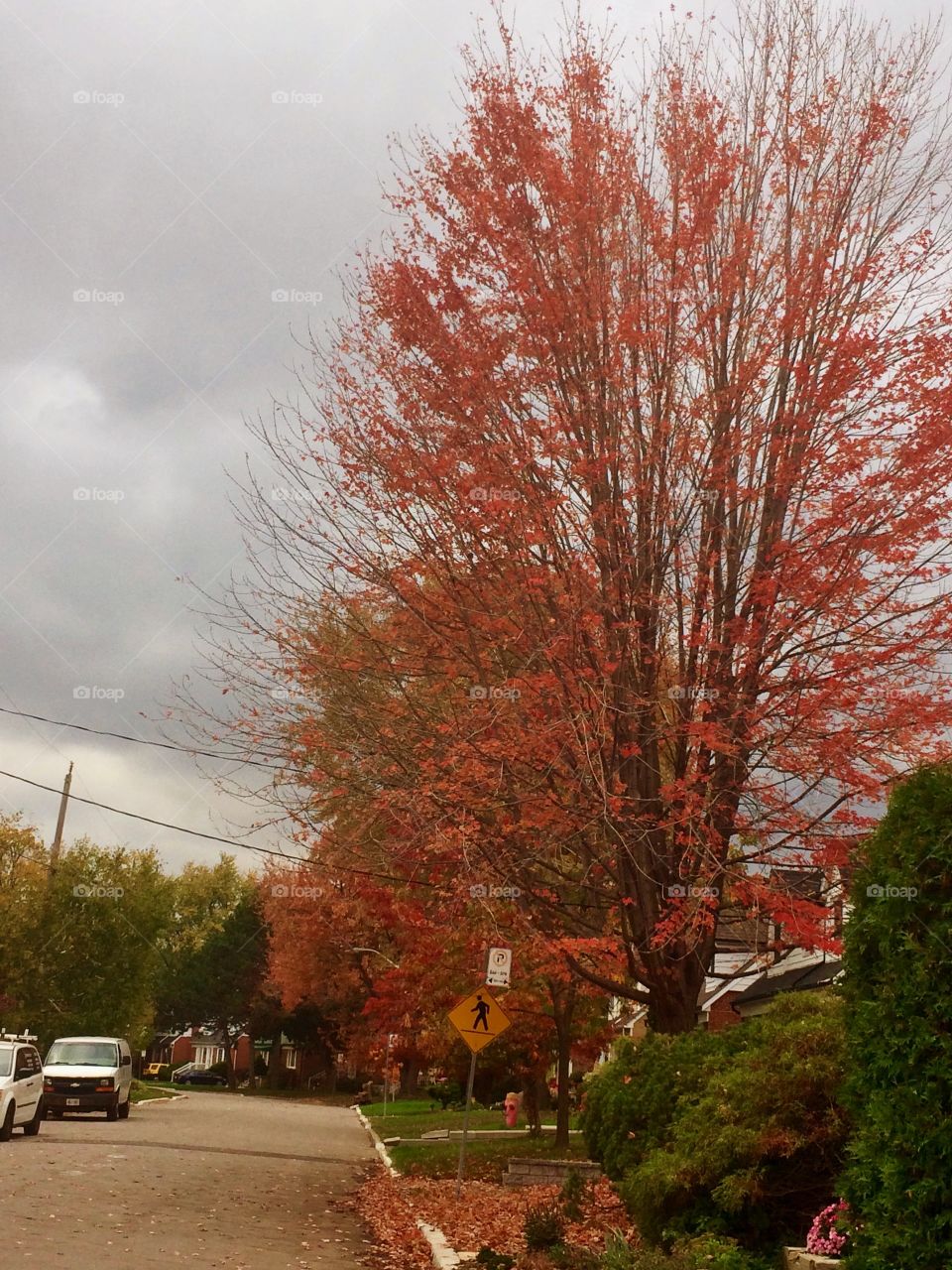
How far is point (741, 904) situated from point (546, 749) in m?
2.75

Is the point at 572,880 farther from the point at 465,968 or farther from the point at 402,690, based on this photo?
the point at 465,968

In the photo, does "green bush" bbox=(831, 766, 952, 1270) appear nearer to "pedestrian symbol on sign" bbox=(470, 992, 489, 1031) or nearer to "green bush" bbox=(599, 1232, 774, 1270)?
"green bush" bbox=(599, 1232, 774, 1270)

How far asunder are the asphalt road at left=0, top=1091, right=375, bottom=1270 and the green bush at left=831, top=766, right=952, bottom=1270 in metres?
6.29

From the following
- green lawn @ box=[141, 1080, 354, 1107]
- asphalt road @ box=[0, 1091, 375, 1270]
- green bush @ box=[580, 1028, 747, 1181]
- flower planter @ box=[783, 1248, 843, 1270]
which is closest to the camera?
flower planter @ box=[783, 1248, 843, 1270]

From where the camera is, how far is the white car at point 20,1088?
73.4 ft

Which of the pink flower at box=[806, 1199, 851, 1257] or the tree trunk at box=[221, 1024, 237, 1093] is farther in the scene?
the tree trunk at box=[221, 1024, 237, 1093]

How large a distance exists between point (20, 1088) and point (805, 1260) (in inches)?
743

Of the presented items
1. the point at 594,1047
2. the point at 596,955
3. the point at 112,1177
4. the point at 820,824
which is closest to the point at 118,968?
the point at 594,1047

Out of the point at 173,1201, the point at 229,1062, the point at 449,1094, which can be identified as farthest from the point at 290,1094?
the point at 173,1201

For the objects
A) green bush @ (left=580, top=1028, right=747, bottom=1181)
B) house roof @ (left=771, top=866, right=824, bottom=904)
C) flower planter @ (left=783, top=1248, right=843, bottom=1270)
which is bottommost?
flower planter @ (left=783, top=1248, right=843, bottom=1270)

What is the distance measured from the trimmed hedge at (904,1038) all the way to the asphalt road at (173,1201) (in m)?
6.32

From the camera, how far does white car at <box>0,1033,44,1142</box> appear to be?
22.4 metres

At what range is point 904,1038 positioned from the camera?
6289 mm

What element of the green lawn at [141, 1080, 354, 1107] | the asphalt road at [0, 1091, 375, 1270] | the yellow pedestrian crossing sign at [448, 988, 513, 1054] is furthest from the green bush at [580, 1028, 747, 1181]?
the green lawn at [141, 1080, 354, 1107]
